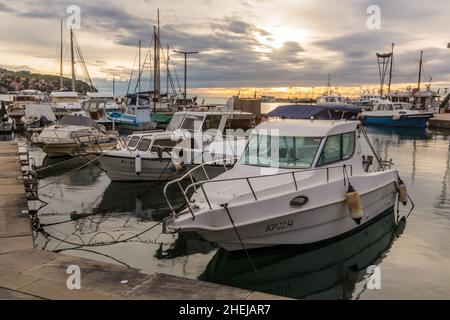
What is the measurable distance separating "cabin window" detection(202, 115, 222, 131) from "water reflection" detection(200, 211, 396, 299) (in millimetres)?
10706

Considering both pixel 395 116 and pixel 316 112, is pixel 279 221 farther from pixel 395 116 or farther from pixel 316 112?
pixel 395 116

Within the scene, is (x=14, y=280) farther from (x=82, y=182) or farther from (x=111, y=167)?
(x=82, y=182)

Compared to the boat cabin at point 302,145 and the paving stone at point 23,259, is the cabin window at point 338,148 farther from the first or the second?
the paving stone at point 23,259

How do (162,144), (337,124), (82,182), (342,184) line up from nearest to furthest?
(342,184), (337,124), (162,144), (82,182)

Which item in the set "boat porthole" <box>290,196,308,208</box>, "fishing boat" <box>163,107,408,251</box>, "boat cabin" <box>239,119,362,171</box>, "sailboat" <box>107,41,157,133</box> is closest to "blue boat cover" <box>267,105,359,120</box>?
"fishing boat" <box>163,107,408,251</box>

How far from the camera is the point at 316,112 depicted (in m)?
12.2

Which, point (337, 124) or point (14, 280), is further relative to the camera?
point (337, 124)

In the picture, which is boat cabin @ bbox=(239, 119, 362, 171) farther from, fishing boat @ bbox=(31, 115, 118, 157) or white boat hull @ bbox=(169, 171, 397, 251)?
fishing boat @ bbox=(31, 115, 118, 157)

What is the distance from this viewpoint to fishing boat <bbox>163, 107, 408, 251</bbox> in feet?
28.7

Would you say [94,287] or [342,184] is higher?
[342,184]

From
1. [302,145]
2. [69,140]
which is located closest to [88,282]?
[302,145]
